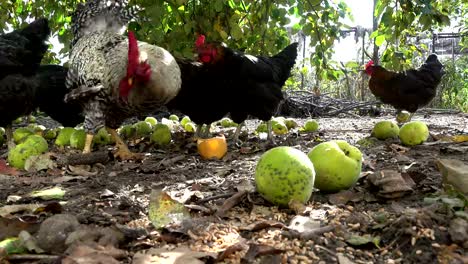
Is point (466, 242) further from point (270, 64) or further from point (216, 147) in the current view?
point (270, 64)

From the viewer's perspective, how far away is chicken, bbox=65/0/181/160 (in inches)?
137

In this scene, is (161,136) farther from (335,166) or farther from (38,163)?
(335,166)

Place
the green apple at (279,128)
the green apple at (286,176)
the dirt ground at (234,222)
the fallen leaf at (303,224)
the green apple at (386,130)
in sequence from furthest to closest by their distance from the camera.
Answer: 1. the green apple at (279,128)
2. the green apple at (386,130)
3. the green apple at (286,176)
4. the fallen leaf at (303,224)
5. the dirt ground at (234,222)

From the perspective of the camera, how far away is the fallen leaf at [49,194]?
8.12ft

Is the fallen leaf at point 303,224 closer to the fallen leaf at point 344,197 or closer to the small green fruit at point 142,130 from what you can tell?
the fallen leaf at point 344,197

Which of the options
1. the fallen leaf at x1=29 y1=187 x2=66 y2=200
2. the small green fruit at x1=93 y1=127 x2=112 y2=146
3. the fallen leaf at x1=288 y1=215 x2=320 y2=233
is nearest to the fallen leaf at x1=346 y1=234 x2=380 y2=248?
the fallen leaf at x1=288 y1=215 x2=320 y2=233

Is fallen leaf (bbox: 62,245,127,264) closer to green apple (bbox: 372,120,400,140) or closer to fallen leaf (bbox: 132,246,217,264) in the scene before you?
fallen leaf (bbox: 132,246,217,264)

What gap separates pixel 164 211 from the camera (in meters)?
1.95

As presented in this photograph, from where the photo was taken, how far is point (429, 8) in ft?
10.6

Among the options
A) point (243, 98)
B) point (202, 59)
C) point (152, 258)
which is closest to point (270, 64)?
point (243, 98)

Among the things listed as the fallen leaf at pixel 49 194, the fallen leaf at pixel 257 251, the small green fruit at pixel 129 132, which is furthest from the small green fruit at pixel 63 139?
the fallen leaf at pixel 257 251

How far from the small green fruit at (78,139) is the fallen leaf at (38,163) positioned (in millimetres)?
770

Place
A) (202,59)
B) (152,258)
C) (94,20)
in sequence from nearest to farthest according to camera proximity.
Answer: (152,258) → (202,59) → (94,20)

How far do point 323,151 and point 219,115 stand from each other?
2.58m
